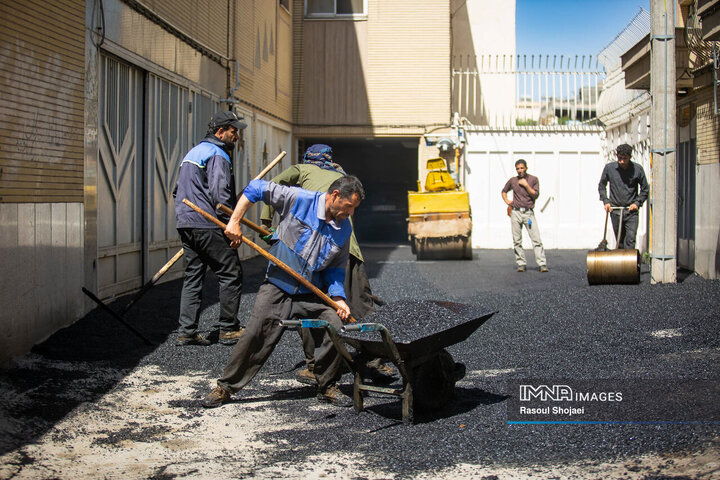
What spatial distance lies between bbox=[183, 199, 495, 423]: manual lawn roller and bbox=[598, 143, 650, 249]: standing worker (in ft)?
21.2

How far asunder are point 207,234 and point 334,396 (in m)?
2.18

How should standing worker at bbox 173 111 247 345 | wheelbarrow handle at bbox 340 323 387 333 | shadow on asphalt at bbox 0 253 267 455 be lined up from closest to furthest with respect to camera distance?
wheelbarrow handle at bbox 340 323 387 333
shadow on asphalt at bbox 0 253 267 455
standing worker at bbox 173 111 247 345

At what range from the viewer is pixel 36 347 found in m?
6.66

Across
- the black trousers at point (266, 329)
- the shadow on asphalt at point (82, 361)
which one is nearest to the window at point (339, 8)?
the shadow on asphalt at point (82, 361)

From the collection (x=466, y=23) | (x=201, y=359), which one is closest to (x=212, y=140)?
→ (x=201, y=359)

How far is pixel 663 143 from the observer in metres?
10.7

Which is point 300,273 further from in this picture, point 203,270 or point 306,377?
point 203,270

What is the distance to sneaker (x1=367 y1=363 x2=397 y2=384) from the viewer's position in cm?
612

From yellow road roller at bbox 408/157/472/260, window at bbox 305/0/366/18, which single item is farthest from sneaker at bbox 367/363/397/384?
window at bbox 305/0/366/18

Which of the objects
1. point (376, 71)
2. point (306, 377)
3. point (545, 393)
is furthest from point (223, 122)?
point (376, 71)

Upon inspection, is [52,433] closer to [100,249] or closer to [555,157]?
[100,249]

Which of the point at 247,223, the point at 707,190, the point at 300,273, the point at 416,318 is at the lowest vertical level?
the point at 416,318

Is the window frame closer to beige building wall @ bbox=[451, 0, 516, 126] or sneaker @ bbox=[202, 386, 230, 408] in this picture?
beige building wall @ bbox=[451, 0, 516, 126]

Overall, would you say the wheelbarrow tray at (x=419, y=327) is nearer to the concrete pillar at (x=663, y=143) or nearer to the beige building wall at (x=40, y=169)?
the beige building wall at (x=40, y=169)
